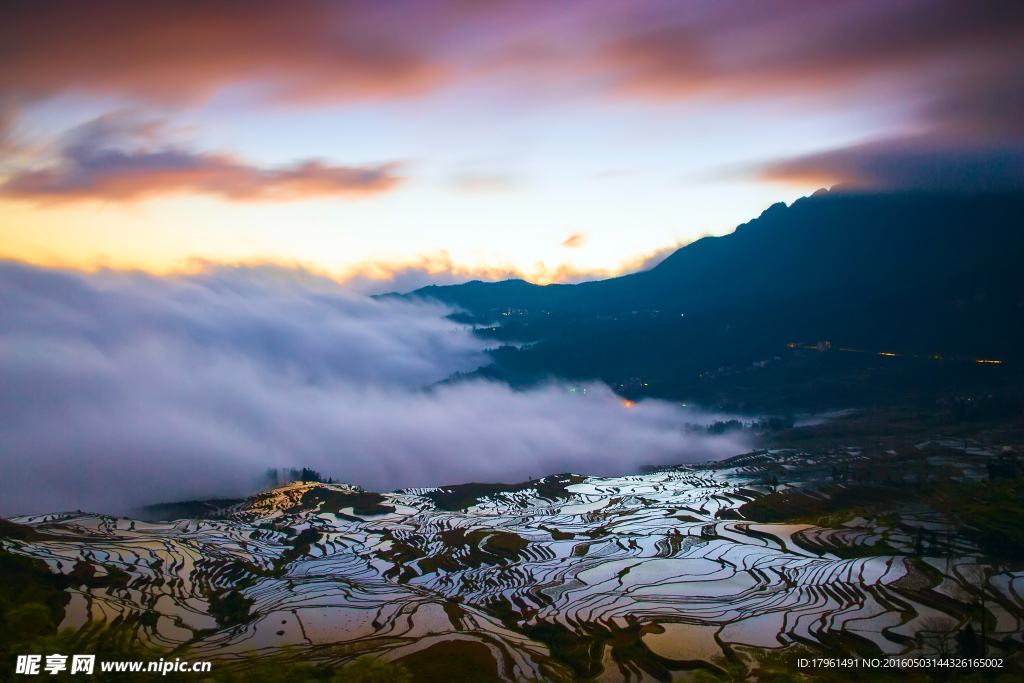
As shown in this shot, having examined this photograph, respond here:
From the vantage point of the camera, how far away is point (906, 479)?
162750 millimetres

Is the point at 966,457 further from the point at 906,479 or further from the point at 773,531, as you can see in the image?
the point at 773,531

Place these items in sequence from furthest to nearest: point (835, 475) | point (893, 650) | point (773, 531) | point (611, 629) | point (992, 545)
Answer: point (835, 475), point (773, 531), point (992, 545), point (611, 629), point (893, 650)

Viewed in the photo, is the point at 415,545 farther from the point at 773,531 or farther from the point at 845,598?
the point at 845,598

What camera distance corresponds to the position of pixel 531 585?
4695 inches

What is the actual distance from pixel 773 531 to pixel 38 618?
4971 inches

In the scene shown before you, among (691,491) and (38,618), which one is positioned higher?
(38,618)

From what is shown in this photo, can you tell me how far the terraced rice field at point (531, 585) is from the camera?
90562 millimetres

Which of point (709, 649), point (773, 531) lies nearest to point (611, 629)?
point (709, 649)

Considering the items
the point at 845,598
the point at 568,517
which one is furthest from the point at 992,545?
the point at 568,517

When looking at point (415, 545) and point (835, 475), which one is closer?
point (415, 545)

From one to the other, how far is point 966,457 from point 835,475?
124 feet

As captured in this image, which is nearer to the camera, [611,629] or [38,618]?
[38,618]

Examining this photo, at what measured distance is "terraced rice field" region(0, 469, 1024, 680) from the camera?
297 feet

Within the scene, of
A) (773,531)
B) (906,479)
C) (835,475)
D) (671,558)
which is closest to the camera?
(671,558)
